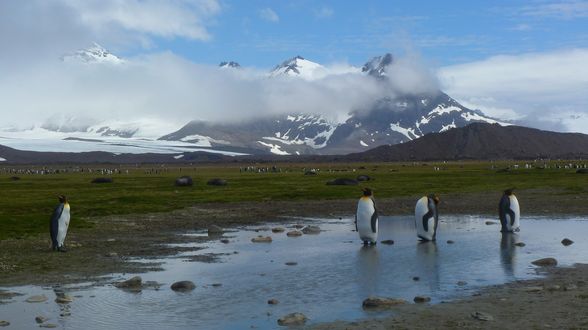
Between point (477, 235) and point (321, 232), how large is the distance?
198 inches

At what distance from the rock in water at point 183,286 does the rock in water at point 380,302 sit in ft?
11.9

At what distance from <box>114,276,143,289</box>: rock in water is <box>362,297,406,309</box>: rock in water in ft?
15.3

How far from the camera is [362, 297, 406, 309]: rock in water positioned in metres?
12.7

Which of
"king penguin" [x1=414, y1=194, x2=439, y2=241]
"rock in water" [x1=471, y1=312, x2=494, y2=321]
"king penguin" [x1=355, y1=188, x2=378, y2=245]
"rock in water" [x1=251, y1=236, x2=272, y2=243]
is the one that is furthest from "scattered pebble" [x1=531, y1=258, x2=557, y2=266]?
"rock in water" [x1=251, y1=236, x2=272, y2=243]

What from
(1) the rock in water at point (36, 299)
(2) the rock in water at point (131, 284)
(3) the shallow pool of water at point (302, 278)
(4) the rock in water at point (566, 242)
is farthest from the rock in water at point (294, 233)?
(1) the rock in water at point (36, 299)

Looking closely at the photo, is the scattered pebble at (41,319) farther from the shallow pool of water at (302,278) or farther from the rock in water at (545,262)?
the rock in water at (545,262)

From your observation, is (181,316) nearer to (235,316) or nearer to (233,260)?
(235,316)

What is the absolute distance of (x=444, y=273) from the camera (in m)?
16.1

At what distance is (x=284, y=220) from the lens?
30.4m

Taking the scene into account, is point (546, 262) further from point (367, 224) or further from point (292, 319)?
point (292, 319)

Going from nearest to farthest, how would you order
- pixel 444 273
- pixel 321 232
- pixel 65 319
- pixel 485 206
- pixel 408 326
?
pixel 408 326 < pixel 65 319 < pixel 444 273 < pixel 321 232 < pixel 485 206

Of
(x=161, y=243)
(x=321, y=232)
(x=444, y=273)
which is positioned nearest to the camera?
(x=444, y=273)

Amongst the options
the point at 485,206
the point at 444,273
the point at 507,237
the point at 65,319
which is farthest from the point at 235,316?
the point at 485,206

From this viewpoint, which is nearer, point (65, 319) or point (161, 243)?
point (65, 319)
